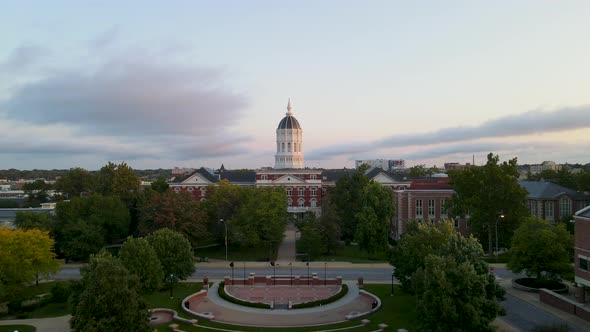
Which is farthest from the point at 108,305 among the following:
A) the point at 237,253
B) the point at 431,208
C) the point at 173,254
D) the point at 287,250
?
the point at 431,208

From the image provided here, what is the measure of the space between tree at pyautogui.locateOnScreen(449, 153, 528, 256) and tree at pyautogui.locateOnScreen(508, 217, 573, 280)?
1129cm

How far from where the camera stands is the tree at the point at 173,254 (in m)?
36.1

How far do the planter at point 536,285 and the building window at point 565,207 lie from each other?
92.6ft

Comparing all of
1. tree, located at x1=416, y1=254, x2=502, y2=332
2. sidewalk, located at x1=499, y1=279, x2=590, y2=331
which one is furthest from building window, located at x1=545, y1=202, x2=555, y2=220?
tree, located at x1=416, y1=254, x2=502, y2=332

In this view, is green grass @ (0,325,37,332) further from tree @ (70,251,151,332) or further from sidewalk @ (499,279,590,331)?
sidewalk @ (499,279,590,331)

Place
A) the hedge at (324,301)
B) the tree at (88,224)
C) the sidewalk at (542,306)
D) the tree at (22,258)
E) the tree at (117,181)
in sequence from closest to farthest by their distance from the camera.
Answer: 1. the sidewalk at (542,306)
2. the hedge at (324,301)
3. the tree at (22,258)
4. the tree at (88,224)
5. the tree at (117,181)

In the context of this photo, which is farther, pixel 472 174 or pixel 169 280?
pixel 472 174

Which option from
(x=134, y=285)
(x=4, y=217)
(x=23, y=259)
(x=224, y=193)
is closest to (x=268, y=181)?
(x=224, y=193)

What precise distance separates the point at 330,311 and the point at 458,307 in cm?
1295

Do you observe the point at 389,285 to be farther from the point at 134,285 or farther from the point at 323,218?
the point at 134,285

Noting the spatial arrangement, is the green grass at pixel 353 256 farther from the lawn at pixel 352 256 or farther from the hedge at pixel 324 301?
the hedge at pixel 324 301

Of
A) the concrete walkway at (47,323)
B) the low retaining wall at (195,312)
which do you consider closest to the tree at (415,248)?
the low retaining wall at (195,312)

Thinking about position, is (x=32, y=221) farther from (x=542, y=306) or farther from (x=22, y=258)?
(x=542, y=306)

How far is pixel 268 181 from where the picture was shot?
308 ft
